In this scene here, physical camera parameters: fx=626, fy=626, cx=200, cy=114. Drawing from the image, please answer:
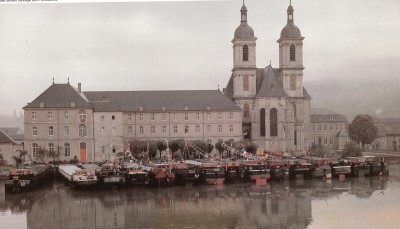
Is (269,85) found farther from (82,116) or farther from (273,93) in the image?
(82,116)

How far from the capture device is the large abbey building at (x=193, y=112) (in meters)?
30.0

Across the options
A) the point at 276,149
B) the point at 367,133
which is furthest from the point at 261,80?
the point at 367,133

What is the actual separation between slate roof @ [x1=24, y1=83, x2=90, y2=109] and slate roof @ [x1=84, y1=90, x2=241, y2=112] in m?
2.55

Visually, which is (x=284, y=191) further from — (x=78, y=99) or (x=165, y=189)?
(x=78, y=99)

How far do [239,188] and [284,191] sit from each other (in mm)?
1679

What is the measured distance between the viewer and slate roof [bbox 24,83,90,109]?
29984mm

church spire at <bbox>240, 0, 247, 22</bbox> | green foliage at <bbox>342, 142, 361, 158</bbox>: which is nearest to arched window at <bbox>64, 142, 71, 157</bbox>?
church spire at <bbox>240, 0, 247, 22</bbox>

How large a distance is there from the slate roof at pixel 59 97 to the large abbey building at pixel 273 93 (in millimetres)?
9030

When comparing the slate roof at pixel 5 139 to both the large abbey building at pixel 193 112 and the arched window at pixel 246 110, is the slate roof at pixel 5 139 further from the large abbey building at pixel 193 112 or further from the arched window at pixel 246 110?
the arched window at pixel 246 110

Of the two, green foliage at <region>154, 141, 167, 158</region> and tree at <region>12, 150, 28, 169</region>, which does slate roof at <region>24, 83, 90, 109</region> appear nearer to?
tree at <region>12, 150, 28, 169</region>

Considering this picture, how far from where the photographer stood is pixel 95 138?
3044 centimetres

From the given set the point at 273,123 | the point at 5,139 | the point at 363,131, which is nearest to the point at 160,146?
the point at 273,123

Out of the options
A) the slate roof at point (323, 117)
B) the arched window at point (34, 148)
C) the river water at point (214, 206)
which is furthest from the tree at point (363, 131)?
the arched window at point (34, 148)

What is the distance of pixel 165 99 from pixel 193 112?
71.1 inches
